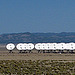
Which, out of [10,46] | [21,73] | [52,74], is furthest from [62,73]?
[10,46]

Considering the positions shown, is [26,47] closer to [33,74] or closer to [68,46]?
[68,46]

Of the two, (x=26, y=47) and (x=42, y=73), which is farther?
(x=26, y=47)

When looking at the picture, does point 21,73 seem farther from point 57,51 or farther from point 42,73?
point 57,51

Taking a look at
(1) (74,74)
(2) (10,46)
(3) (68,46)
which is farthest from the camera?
(2) (10,46)

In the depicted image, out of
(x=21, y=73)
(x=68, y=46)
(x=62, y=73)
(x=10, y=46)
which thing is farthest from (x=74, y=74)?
(x=10, y=46)

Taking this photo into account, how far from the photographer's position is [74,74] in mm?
43562

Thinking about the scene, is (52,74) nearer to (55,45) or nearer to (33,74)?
(33,74)

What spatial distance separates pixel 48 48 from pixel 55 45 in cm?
274

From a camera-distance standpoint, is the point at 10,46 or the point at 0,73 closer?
the point at 0,73

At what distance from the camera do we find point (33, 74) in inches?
1742

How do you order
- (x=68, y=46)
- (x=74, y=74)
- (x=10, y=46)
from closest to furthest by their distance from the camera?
(x=74, y=74)
(x=68, y=46)
(x=10, y=46)

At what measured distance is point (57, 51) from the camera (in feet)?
398

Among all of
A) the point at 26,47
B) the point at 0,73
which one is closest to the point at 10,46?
the point at 26,47

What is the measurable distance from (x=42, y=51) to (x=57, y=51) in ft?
16.4
